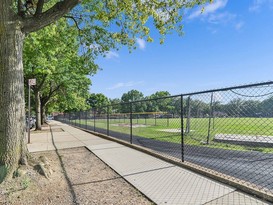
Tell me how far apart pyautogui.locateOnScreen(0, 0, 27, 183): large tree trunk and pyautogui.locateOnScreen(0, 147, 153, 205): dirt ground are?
0.40 m

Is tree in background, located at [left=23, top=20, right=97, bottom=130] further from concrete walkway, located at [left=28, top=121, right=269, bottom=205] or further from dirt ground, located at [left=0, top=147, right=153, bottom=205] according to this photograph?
concrete walkway, located at [left=28, top=121, right=269, bottom=205]

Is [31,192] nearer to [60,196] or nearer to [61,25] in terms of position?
[60,196]

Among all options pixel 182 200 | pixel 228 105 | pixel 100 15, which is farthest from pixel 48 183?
pixel 100 15

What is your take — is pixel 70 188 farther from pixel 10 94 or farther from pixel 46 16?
pixel 46 16

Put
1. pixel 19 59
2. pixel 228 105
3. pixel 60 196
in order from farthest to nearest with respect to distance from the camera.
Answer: pixel 228 105, pixel 19 59, pixel 60 196

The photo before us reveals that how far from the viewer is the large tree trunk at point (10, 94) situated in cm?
436

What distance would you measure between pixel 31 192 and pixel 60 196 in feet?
1.71

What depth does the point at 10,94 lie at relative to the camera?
4.45 m

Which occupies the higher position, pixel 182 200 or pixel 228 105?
pixel 228 105

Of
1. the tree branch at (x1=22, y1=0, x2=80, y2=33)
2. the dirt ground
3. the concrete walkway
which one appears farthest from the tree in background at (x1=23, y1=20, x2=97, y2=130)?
the concrete walkway

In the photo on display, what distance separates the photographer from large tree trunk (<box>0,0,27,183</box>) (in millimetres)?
4359

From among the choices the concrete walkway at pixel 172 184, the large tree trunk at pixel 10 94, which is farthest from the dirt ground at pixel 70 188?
the large tree trunk at pixel 10 94

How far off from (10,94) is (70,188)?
214 centimetres

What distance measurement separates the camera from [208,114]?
23.3 feet
